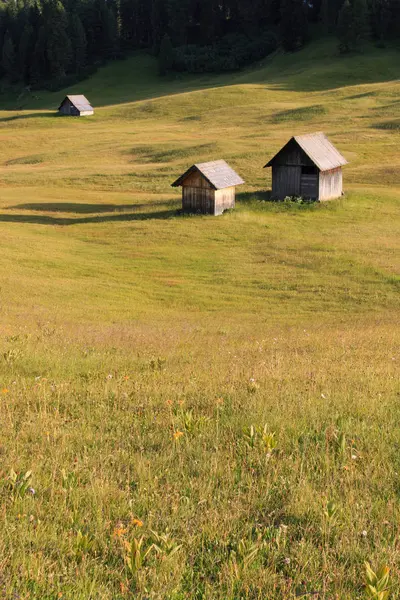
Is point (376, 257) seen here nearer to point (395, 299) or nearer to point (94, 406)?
point (395, 299)

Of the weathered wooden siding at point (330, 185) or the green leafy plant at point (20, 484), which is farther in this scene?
the weathered wooden siding at point (330, 185)

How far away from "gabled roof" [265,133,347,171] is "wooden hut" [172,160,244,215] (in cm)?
449

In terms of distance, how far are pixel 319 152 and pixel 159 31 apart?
344 feet

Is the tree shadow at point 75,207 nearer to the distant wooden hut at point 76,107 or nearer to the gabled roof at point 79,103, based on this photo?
the distant wooden hut at point 76,107

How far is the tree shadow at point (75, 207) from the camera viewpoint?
47.0 meters

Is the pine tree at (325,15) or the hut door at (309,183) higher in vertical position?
→ the pine tree at (325,15)

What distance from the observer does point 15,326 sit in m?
18.8

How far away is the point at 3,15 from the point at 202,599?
164 metres

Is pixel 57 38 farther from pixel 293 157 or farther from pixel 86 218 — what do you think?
pixel 86 218

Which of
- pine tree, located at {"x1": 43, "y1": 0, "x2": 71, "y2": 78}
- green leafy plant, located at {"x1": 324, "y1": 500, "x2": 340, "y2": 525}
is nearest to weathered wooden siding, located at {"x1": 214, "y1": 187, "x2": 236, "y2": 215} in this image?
green leafy plant, located at {"x1": 324, "y1": 500, "x2": 340, "y2": 525}

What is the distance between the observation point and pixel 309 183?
47.1m

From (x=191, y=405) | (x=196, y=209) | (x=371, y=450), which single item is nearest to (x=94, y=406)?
(x=191, y=405)

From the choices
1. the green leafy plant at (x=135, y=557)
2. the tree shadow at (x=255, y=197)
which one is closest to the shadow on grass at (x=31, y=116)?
the tree shadow at (x=255, y=197)

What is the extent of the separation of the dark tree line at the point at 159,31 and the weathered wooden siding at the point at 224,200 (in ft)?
276
